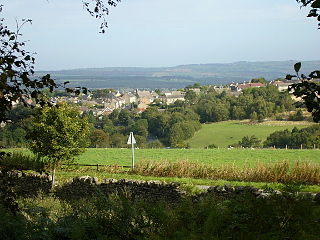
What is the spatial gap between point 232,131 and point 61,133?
4484 cm

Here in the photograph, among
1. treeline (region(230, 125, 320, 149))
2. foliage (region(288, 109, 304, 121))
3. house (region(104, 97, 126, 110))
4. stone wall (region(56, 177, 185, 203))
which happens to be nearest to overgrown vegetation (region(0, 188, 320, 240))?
stone wall (region(56, 177, 185, 203))

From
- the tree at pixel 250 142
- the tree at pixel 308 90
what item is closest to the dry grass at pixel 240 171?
the tree at pixel 308 90

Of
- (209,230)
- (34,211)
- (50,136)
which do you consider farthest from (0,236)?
(50,136)

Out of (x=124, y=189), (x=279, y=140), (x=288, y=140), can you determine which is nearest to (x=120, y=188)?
(x=124, y=189)

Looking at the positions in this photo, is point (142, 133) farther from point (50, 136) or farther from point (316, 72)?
point (316, 72)

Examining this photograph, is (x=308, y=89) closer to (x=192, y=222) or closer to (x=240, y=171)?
(x=192, y=222)

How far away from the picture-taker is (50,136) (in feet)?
54.1

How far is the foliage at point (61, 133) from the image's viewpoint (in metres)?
16.4

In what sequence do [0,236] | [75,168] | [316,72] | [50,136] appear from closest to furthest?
[316,72] < [0,236] < [50,136] < [75,168]

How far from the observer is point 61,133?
16672mm

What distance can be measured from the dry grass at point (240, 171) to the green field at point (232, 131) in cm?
3524

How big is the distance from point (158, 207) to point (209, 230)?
848 millimetres

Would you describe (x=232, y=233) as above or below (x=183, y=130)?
above

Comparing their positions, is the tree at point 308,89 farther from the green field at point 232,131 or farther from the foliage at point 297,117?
the foliage at point 297,117
